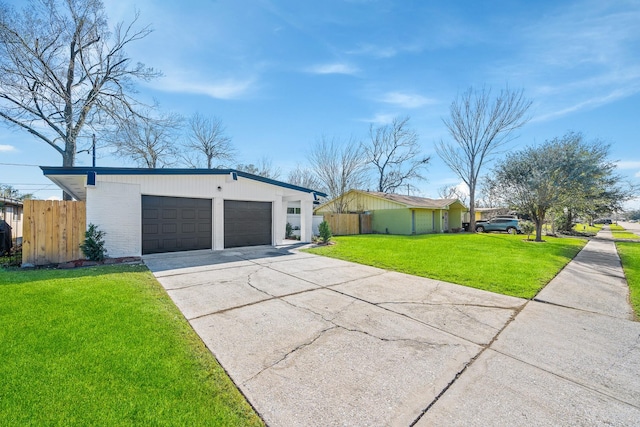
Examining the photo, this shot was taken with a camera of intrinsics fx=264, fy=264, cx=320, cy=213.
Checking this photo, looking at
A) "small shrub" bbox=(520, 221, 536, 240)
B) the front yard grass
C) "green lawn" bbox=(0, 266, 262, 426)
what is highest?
"small shrub" bbox=(520, 221, 536, 240)

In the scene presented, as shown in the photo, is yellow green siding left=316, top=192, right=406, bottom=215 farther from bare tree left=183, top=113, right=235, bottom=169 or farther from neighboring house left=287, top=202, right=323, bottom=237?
bare tree left=183, top=113, right=235, bottom=169

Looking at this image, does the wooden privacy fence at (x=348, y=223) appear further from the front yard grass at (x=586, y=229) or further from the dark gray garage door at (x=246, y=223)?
the front yard grass at (x=586, y=229)

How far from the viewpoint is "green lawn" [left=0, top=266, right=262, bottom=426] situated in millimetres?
1815

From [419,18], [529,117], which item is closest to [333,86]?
[419,18]

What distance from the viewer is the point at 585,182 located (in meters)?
14.0

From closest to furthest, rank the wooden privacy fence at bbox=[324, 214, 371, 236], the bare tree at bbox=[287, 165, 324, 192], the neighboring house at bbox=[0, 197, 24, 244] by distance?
the neighboring house at bbox=[0, 197, 24, 244]
the wooden privacy fence at bbox=[324, 214, 371, 236]
the bare tree at bbox=[287, 165, 324, 192]

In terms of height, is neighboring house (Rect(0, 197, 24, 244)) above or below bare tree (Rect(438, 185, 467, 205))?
below

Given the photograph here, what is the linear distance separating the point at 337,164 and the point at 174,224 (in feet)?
53.6

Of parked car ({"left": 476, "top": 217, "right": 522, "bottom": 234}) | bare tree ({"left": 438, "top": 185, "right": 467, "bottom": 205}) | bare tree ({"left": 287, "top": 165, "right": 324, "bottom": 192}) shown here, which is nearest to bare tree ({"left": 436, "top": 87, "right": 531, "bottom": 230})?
parked car ({"left": 476, "top": 217, "right": 522, "bottom": 234})

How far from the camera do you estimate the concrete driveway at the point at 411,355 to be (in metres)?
2.00

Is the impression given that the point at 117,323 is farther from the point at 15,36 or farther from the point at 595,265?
the point at 15,36

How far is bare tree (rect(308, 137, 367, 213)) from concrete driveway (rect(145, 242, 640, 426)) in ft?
59.5

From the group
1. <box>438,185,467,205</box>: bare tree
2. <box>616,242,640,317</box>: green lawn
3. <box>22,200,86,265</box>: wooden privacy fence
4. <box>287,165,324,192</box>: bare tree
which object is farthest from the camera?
<box>438,185,467,205</box>: bare tree

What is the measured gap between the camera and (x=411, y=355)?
2770mm
